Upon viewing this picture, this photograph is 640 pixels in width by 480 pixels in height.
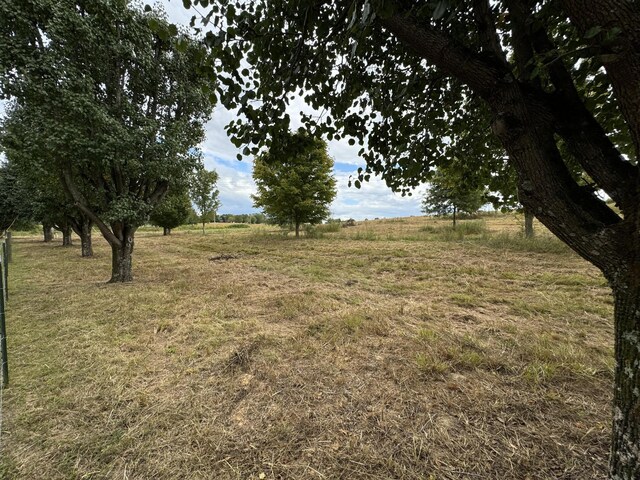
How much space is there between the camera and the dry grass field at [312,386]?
1794mm

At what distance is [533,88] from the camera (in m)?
1.40

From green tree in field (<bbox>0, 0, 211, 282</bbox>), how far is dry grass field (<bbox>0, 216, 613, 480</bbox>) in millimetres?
2982

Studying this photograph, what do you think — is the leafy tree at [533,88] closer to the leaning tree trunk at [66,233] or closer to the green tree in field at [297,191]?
the green tree in field at [297,191]

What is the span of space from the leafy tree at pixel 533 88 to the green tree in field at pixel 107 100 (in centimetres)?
314

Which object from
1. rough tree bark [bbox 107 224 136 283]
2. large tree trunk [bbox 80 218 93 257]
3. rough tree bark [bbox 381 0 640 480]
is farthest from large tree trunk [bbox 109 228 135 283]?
large tree trunk [bbox 80 218 93 257]

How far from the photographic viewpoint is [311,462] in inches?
70.4

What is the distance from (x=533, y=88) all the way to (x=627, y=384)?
1.53 meters

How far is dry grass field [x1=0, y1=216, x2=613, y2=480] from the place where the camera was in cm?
179

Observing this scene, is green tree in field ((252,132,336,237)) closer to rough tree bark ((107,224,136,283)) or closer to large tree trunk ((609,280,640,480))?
rough tree bark ((107,224,136,283))

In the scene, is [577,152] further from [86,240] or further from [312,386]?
[86,240]

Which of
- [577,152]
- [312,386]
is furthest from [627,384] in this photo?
[312,386]

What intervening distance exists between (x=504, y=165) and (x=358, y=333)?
8.93ft

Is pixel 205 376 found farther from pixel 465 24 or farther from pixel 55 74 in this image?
pixel 55 74

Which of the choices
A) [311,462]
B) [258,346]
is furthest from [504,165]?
[258,346]
